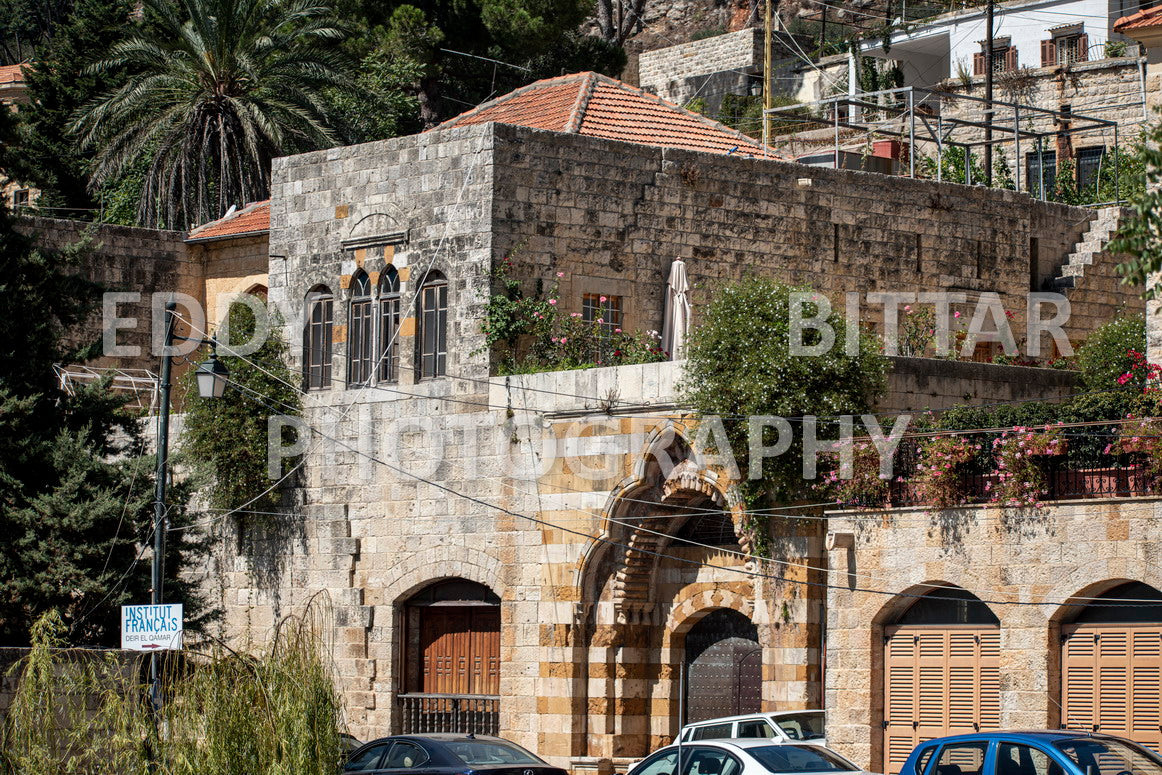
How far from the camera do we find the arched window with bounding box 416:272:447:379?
84.6 ft

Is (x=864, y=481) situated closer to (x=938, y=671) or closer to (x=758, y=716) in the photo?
(x=938, y=671)

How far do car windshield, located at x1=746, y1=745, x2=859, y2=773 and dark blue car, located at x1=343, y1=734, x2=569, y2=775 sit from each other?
231cm

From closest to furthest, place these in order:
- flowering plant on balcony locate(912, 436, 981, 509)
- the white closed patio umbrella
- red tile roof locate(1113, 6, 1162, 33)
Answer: flowering plant on balcony locate(912, 436, 981, 509) < red tile roof locate(1113, 6, 1162, 33) < the white closed patio umbrella

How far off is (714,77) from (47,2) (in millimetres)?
23062

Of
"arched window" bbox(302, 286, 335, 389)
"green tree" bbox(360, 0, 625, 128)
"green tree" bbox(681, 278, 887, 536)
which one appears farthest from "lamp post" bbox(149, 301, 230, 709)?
"green tree" bbox(360, 0, 625, 128)

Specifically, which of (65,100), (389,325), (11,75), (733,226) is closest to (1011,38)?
(65,100)

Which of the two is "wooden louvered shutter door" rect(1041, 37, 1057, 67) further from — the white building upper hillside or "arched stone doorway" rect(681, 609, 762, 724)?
"arched stone doorway" rect(681, 609, 762, 724)

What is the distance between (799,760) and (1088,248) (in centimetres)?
1692

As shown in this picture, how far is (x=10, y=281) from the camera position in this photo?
78.7ft

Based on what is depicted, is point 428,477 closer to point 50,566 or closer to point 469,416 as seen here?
point 469,416

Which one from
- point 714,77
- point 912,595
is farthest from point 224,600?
point 714,77

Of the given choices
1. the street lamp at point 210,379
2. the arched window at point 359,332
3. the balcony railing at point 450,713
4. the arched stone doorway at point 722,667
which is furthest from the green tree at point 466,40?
the street lamp at point 210,379

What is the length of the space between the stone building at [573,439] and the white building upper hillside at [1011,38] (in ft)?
62.9

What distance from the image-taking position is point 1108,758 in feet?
46.8
